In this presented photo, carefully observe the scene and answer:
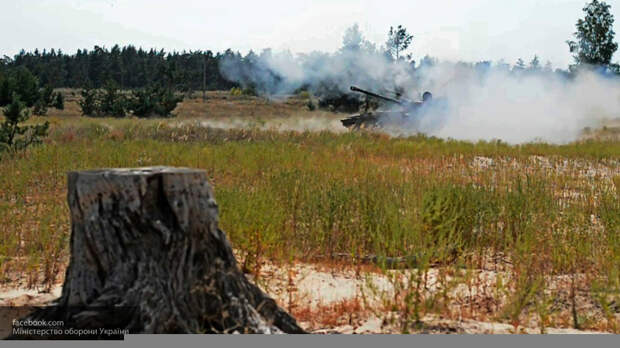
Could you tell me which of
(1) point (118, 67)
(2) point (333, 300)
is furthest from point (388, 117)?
(1) point (118, 67)

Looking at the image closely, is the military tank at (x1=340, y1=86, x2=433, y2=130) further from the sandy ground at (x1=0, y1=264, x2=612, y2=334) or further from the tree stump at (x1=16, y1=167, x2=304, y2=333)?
the tree stump at (x1=16, y1=167, x2=304, y2=333)

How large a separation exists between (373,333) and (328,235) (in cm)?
261

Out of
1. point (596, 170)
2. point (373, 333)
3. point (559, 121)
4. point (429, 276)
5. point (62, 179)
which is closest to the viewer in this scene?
point (373, 333)

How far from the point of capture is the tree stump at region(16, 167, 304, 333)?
3.86 metres

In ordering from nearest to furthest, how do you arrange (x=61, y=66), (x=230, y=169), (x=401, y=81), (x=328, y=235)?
(x=328, y=235)
(x=230, y=169)
(x=401, y=81)
(x=61, y=66)

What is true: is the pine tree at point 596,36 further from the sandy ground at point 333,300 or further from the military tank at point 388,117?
the sandy ground at point 333,300

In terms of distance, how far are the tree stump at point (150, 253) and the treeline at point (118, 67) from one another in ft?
269

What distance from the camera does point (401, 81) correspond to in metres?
34.7

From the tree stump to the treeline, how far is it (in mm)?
81884

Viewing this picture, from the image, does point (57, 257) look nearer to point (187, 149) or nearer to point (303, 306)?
point (303, 306)

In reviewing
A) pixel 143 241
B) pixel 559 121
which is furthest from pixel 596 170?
pixel 559 121

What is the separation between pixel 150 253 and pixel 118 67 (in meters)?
96.7

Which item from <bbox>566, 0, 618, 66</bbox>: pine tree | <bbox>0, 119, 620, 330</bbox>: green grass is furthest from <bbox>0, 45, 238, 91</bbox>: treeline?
<bbox>0, 119, 620, 330</bbox>: green grass

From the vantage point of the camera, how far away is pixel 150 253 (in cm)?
390
